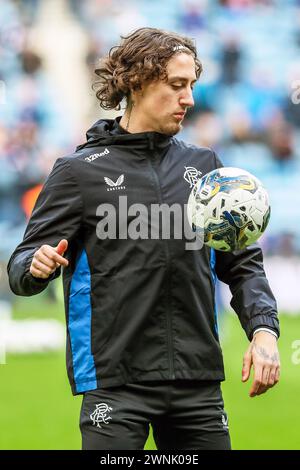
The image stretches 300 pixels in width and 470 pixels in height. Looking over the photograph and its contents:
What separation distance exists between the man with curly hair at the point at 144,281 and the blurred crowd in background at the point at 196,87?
1266 cm

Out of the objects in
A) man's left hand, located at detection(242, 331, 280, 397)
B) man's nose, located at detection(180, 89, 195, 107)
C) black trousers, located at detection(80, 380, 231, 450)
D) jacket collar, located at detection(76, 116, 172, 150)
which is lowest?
black trousers, located at detection(80, 380, 231, 450)

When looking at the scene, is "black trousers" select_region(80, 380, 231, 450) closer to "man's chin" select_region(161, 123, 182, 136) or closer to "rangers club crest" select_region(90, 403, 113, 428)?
"rangers club crest" select_region(90, 403, 113, 428)

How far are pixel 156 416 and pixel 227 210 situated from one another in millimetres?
872

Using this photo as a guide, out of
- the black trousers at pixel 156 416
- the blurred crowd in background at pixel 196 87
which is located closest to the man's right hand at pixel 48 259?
the black trousers at pixel 156 416

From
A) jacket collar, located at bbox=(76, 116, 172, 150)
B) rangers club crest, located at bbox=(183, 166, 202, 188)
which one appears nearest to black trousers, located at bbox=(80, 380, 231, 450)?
rangers club crest, located at bbox=(183, 166, 202, 188)

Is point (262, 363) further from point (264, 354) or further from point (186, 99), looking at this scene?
point (186, 99)

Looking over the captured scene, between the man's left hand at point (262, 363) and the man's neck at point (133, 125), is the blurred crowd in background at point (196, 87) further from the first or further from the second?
the man's left hand at point (262, 363)

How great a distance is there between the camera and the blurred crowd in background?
17.5 metres

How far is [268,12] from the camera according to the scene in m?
19.9

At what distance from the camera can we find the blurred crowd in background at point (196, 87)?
1753 centimetres

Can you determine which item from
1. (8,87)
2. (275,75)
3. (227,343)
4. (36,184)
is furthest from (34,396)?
(275,75)

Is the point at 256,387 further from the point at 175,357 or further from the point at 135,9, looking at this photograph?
the point at 135,9

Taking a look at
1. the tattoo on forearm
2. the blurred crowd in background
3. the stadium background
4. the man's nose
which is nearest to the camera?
the tattoo on forearm

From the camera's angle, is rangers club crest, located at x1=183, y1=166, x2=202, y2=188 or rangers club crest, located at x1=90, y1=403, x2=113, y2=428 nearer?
rangers club crest, located at x1=90, y1=403, x2=113, y2=428
